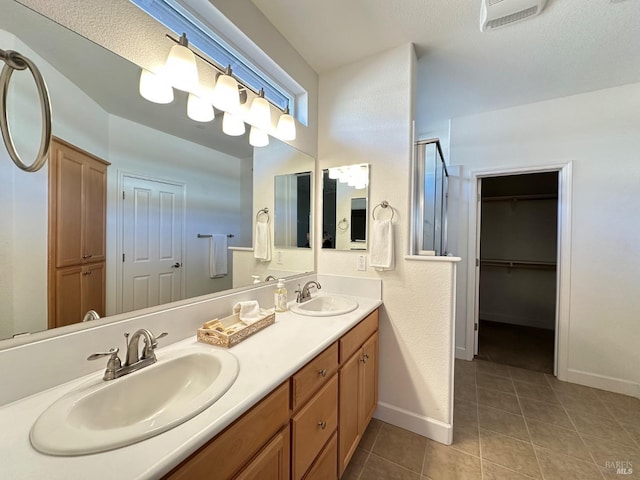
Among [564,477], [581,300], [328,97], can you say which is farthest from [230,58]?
[581,300]

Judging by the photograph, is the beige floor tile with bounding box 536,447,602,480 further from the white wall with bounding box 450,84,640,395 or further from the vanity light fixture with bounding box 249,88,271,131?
the vanity light fixture with bounding box 249,88,271,131

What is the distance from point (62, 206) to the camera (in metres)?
0.84

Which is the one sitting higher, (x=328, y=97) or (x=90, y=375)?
(x=328, y=97)

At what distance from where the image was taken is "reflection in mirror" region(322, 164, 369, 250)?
192cm

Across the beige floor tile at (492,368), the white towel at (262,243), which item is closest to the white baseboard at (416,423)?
the beige floor tile at (492,368)

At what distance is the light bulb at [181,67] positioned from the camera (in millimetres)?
1052

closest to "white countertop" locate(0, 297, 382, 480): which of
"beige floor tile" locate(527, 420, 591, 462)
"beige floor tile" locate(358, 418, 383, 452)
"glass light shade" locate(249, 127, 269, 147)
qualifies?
"beige floor tile" locate(358, 418, 383, 452)

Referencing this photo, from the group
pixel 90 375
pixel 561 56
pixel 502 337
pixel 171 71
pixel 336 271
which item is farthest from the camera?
pixel 502 337

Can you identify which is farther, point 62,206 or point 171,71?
point 171,71

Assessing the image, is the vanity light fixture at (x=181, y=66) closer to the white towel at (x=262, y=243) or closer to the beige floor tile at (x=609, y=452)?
the white towel at (x=262, y=243)

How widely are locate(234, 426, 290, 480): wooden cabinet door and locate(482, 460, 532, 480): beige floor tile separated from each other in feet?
4.09

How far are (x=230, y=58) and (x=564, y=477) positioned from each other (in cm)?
299

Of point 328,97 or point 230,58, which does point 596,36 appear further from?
point 230,58

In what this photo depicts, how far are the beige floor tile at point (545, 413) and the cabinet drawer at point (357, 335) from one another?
1360 mm
